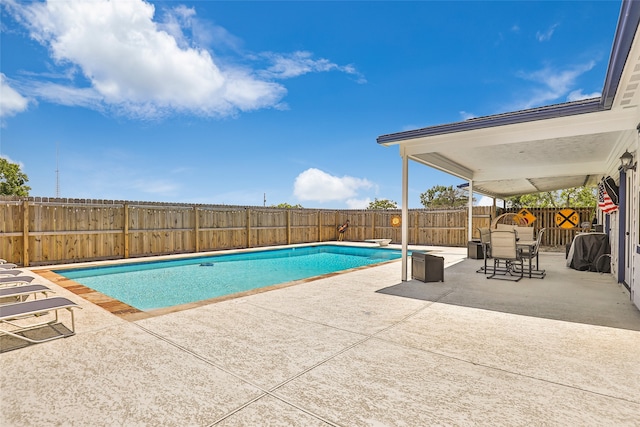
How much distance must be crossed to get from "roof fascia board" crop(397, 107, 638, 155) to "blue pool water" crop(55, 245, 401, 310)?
4.47 m

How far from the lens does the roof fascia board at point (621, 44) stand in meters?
2.49

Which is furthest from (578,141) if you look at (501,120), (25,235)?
(25,235)

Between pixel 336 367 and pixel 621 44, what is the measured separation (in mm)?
3707

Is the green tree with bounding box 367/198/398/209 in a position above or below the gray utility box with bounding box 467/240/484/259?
above

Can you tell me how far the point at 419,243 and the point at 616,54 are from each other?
12.2 meters

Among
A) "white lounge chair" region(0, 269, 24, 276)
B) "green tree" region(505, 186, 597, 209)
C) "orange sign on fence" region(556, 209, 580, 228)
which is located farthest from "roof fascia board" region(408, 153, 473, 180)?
"green tree" region(505, 186, 597, 209)

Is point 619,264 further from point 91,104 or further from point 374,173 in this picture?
point 374,173

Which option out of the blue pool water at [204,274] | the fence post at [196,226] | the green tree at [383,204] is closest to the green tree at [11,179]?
the fence post at [196,226]

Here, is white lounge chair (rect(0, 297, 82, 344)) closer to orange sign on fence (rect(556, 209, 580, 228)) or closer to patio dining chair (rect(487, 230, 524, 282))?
patio dining chair (rect(487, 230, 524, 282))

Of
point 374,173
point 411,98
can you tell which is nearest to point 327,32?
point 411,98

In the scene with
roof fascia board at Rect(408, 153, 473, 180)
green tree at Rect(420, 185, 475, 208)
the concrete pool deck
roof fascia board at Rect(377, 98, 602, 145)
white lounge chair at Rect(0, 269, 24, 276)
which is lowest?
the concrete pool deck

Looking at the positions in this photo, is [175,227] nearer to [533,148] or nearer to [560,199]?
[533,148]

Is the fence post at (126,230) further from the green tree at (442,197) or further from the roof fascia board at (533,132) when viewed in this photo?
the green tree at (442,197)

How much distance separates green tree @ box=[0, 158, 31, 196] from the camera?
20.4 meters
